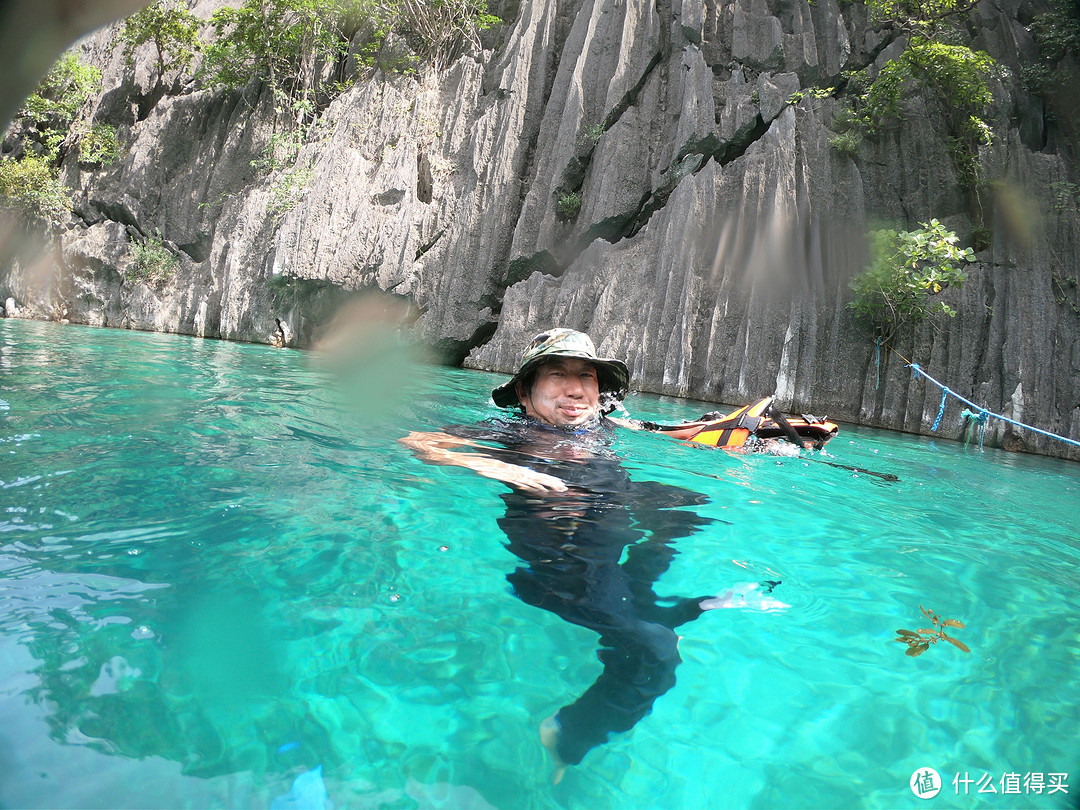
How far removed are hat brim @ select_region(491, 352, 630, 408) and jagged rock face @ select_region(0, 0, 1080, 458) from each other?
9.82m

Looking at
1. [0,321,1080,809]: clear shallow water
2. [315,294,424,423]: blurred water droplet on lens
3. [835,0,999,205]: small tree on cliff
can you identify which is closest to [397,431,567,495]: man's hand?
[0,321,1080,809]: clear shallow water

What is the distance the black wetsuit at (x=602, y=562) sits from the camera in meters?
1.63

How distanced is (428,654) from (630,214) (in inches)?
672

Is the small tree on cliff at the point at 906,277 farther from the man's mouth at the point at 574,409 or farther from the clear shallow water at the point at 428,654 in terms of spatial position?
the man's mouth at the point at 574,409

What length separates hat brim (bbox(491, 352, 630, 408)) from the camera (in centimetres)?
390

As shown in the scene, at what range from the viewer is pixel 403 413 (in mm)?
5926

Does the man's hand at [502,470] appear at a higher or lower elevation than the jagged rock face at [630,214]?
lower

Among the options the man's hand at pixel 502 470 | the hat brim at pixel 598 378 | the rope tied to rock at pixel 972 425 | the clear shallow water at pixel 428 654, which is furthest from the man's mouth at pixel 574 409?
the rope tied to rock at pixel 972 425

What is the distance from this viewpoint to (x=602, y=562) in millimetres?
2350

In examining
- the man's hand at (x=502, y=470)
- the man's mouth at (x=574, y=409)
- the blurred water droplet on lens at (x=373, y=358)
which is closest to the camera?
the man's hand at (x=502, y=470)

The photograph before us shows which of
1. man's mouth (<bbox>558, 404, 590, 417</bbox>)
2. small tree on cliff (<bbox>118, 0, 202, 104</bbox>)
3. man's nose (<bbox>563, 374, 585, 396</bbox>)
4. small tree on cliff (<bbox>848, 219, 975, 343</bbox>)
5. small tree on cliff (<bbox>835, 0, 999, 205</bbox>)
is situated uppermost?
small tree on cliff (<bbox>118, 0, 202, 104</bbox>)

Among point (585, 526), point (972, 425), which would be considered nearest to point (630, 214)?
point (972, 425)

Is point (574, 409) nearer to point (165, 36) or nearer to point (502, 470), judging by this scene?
point (502, 470)

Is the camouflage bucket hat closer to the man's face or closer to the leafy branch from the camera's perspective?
the man's face
